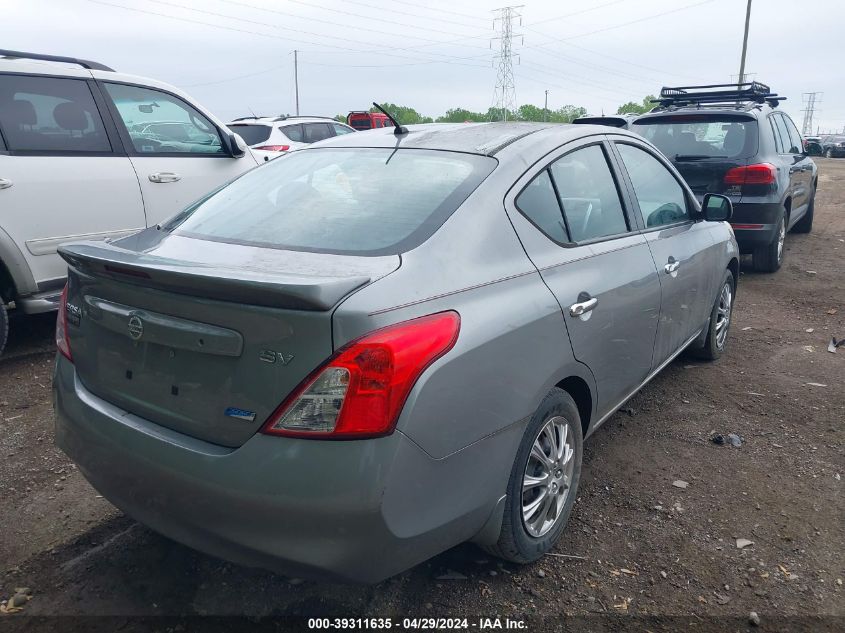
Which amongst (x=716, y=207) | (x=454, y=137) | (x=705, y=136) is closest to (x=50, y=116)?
(x=454, y=137)

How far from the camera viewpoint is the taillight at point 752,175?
710 cm

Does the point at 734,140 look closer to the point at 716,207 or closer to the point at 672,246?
the point at 716,207

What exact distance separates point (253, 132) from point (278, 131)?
1.57 ft

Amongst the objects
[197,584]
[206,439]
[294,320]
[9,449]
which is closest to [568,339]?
[294,320]

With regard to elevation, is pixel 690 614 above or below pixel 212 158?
below

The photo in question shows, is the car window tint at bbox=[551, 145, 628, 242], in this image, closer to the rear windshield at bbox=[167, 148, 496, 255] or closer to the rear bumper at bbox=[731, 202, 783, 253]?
the rear windshield at bbox=[167, 148, 496, 255]

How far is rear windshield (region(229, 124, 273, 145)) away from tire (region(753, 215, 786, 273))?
8.44m

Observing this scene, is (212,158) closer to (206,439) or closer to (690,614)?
(206,439)

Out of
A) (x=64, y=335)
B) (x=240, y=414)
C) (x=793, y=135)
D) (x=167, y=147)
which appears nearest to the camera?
(x=240, y=414)

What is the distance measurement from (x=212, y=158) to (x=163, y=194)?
664mm

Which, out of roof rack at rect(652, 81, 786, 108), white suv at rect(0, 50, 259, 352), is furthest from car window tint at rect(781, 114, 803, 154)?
white suv at rect(0, 50, 259, 352)

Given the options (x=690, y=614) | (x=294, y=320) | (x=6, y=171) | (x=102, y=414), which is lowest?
(x=690, y=614)

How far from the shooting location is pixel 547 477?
2646 millimetres

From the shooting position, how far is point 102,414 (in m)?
2.28
